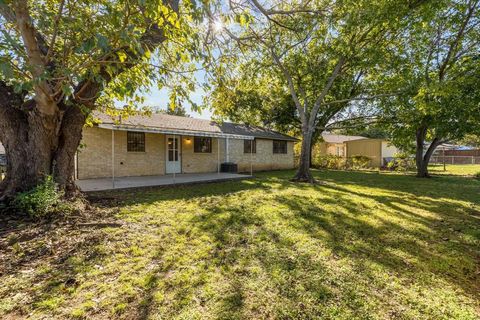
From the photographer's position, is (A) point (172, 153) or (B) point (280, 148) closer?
(A) point (172, 153)

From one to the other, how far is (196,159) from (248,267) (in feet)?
35.6

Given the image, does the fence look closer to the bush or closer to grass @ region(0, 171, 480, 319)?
grass @ region(0, 171, 480, 319)

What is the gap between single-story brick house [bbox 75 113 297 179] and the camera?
1010cm

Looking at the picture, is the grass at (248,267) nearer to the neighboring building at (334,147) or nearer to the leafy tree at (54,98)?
the leafy tree at (54,98)

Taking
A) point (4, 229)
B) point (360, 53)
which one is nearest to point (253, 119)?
point (360, 53)

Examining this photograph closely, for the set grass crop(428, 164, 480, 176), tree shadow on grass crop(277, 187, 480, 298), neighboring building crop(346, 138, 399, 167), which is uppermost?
neighboring building crop(346, 138, 399, 167)

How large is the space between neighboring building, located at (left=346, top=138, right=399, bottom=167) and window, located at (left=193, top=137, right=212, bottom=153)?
1743cm

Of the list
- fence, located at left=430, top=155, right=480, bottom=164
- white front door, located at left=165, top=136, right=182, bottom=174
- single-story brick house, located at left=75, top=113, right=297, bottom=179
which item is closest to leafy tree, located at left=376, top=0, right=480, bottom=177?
single-story brick house, located at left=75, top=113, right=297, bottom=179

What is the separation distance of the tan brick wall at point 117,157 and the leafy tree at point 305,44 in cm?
466

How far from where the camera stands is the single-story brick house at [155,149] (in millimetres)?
10102

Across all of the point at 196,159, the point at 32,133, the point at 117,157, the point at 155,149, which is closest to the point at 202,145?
the point at 196,159

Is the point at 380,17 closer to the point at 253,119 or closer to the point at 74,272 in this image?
the point at 74,272

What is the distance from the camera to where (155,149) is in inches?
474

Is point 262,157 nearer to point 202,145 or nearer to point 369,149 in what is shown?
point 202,145
